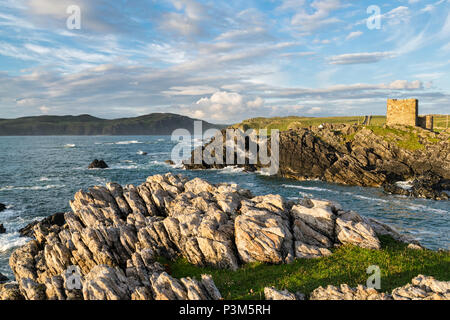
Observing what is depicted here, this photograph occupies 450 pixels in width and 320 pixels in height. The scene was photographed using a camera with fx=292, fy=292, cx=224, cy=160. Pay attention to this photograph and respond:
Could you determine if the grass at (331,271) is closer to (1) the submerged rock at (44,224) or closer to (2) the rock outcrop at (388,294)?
(2) the rock outcrop at (388,294)

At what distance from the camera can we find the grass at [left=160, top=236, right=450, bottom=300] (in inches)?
732

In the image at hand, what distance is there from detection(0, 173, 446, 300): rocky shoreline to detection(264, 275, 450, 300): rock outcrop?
14.2 feet

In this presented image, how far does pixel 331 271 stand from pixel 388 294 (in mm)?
4642

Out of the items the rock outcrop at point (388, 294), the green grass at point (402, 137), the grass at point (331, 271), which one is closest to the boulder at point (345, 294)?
the rock outcrop at point (388, 294)

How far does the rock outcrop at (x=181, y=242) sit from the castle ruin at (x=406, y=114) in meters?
97.3

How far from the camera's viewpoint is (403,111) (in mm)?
107125

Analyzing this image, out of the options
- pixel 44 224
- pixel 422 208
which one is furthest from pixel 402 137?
pixel 44 224

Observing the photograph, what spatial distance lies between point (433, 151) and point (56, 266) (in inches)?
3767

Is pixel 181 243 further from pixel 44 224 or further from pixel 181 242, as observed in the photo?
pixel 44 224

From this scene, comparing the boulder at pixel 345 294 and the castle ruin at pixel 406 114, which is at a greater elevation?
the castle ruin at pixel 406 114

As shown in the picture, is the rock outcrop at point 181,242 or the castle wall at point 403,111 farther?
the castle wall at point 403,111

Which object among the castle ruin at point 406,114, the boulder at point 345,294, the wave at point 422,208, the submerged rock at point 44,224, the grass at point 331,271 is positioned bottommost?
the submerged rock at point 44,224

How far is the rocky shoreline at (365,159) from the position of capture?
247ft

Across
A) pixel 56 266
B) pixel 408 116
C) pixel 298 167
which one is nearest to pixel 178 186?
pixel 56 266
